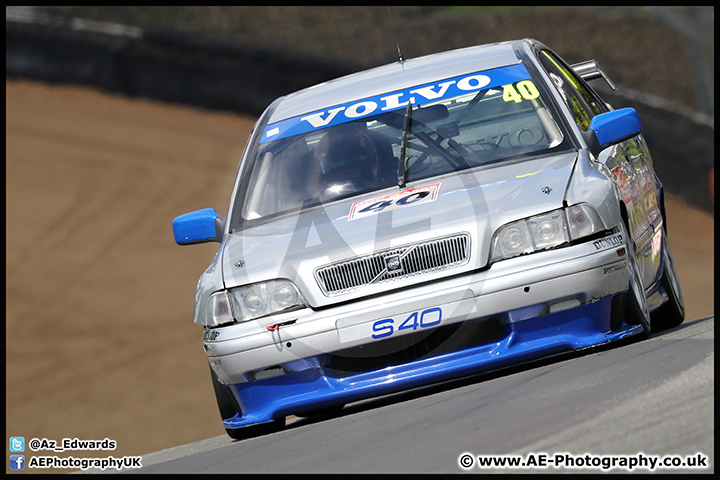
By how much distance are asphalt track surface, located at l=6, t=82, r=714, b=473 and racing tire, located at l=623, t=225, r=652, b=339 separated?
13 centimetres

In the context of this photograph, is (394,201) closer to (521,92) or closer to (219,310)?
(219,310)

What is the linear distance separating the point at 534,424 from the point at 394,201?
1.67 metres

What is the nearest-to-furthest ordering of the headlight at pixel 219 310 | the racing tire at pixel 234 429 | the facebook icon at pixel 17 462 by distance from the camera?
1. the headlight at pixel 219 310
2. the racing tire at pixel 234 429
3. the facebook icon at pixel 17 462

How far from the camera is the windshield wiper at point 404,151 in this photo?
5260 mm

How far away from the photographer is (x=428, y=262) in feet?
15.0

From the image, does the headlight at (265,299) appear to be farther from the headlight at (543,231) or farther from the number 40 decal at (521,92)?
Result: the number 40 decal at (521,92)

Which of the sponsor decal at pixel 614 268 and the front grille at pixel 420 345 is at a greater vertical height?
the sponsor decal at pixel 614 268

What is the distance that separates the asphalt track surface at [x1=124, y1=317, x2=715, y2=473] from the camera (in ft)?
10.5

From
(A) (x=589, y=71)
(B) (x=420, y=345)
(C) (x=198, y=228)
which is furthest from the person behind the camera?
(A) (x=589, y=71)

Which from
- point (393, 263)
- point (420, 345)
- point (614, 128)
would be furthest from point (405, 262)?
point (614, 128)

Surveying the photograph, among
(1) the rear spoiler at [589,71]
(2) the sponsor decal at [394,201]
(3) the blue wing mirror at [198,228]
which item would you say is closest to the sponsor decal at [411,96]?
(3) the blue wing mirror at [198,228]

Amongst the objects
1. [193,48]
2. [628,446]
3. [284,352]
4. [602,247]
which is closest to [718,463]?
[628,446]

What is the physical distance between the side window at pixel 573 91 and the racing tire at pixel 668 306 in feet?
3.03
